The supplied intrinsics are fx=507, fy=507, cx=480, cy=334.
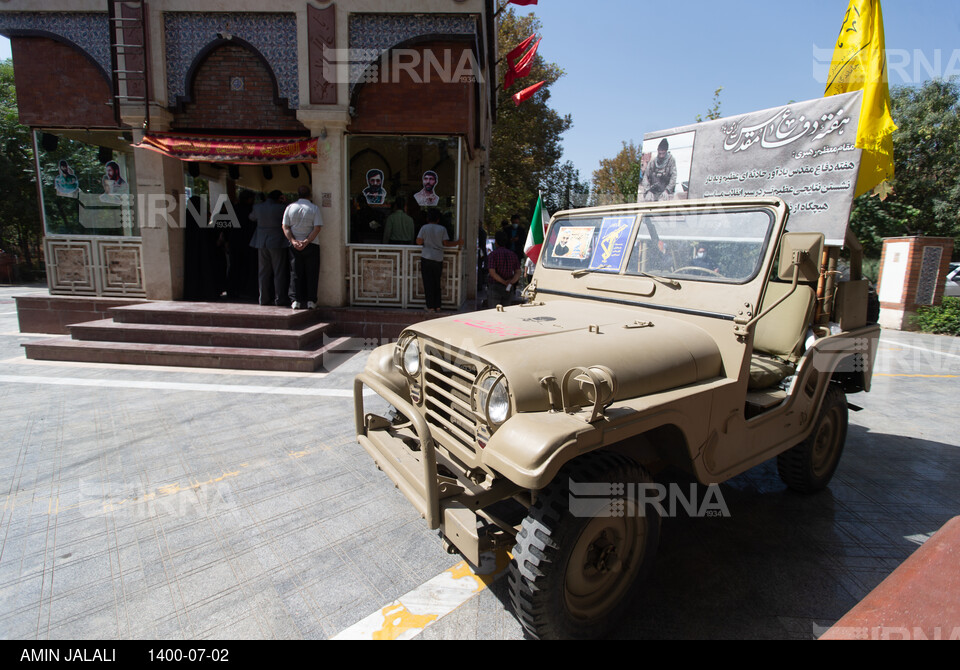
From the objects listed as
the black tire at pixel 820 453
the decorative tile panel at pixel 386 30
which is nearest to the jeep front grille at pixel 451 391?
the black tire at pixel 820 453

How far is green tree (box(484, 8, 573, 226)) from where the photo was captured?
80.8 feet

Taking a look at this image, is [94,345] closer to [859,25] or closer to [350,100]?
[350,100]

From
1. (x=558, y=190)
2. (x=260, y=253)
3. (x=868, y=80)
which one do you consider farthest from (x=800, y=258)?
(x=558, y=190)

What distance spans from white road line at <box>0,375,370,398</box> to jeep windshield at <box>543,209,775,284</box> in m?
3.35

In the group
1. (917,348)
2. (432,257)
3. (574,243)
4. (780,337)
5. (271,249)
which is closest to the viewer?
(574,243)

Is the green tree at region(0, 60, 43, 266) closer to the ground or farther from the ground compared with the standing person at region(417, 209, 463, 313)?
farther from the ground

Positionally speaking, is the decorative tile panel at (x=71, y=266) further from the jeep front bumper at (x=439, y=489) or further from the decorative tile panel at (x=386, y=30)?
the jeep front bumper at (x=439, y=489)

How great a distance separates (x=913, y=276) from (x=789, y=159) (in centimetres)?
1091

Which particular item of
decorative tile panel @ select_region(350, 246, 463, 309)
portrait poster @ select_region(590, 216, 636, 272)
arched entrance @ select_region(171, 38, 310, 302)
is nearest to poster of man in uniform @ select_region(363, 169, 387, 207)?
arched entrance @ select_region(171, 38, 310, 302)

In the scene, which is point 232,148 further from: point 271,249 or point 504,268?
point 504,268

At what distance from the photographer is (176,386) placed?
601cm

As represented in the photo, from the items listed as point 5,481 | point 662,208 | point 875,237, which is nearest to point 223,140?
point 5,481

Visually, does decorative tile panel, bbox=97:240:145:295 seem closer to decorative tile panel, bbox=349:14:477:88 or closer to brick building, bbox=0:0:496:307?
brick building, bbox=0:0:496:307

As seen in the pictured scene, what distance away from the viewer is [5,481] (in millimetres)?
3656
